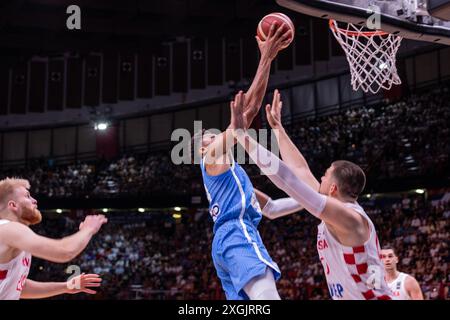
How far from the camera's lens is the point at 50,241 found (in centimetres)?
366

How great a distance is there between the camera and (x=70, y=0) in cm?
1797

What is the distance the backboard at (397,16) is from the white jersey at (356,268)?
2.44 metres

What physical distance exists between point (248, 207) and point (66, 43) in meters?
18.0

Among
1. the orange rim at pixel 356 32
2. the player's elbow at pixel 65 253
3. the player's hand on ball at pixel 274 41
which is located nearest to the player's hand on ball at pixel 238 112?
the player's hand on ball at pixel 274 41

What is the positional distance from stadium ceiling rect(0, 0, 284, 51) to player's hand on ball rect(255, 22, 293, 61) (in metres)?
13.6

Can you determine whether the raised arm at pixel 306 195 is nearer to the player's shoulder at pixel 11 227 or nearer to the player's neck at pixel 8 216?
the player's shoulder at pixel 11 227

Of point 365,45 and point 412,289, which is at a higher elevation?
point 365,45

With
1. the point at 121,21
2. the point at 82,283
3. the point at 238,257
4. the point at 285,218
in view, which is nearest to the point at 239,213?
the point at 238,257

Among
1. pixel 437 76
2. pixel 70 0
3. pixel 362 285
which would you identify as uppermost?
pixel 70 0

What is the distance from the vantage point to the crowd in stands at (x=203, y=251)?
47.5ft

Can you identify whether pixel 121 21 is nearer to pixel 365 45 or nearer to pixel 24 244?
pixel 365 45

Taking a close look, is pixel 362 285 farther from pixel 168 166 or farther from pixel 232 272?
pixel 168 166

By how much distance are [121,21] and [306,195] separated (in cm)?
1743
